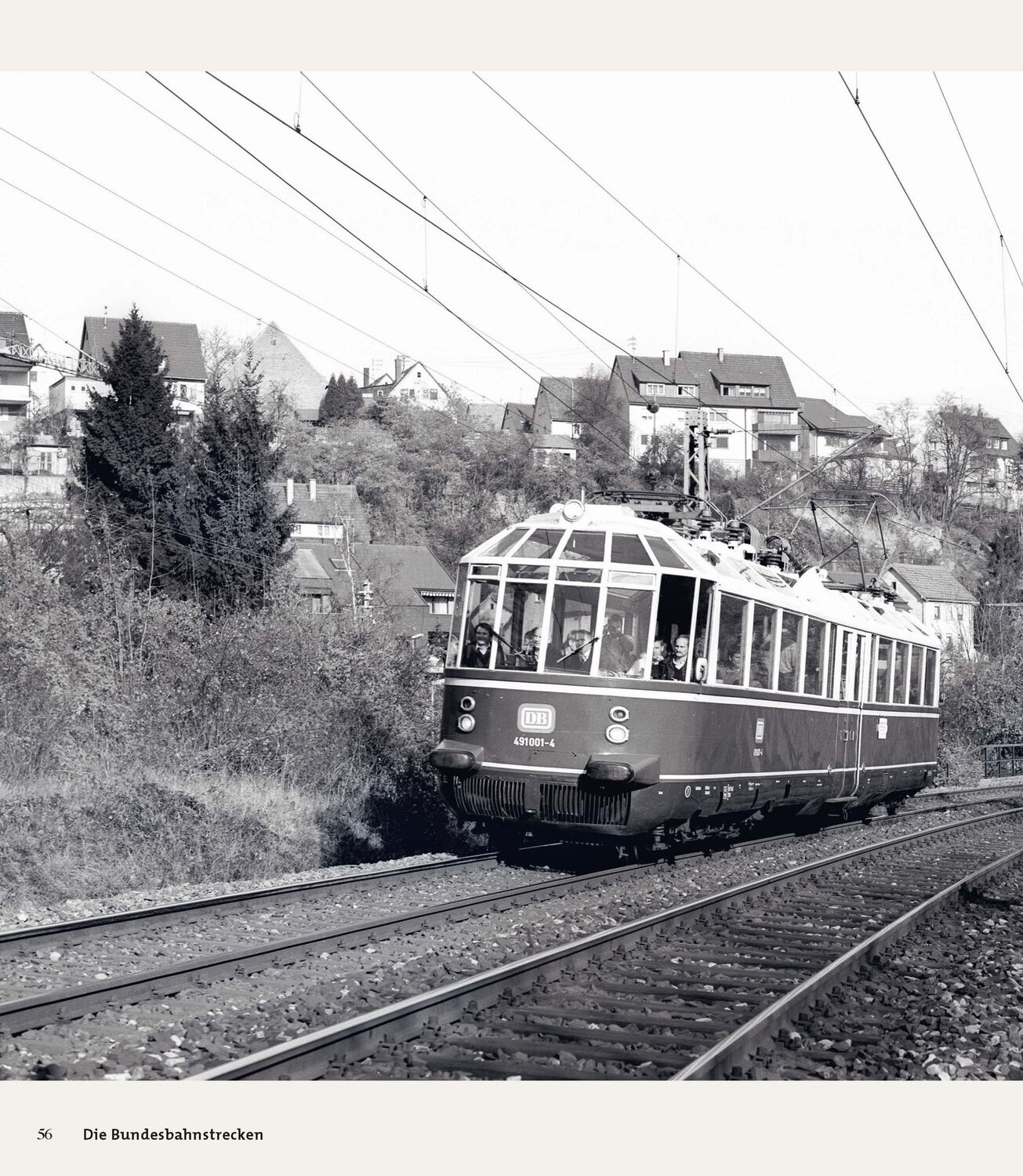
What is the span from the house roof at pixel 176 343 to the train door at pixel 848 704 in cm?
7135

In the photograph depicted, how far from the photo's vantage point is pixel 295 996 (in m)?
7.93

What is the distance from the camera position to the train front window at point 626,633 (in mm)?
12672

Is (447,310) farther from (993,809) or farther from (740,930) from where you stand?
(993,809)

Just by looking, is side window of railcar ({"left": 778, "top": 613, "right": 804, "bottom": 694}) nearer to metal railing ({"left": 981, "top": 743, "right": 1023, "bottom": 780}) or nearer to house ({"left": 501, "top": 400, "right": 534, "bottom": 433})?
Answer: metal railing ({"left": 981, "top": 743, "right": 1023, "bottom": 780})

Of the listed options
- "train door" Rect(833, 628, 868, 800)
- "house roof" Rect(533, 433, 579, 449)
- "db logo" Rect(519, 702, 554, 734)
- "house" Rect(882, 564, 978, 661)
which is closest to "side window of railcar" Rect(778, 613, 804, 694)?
"train door" Rect(833, 628, 868, 800)

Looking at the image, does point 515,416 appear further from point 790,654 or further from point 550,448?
point 790,654

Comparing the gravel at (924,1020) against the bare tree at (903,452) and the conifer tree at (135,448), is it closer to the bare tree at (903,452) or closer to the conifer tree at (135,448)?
the conifer tree at (135,448)

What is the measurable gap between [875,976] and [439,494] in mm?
70596

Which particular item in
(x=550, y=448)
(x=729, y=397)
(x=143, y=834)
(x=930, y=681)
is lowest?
(x=143, y=834)

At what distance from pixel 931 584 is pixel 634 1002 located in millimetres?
82428

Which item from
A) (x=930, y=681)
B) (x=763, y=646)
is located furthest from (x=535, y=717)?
(x=930, y=681)

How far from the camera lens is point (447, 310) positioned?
16.2m

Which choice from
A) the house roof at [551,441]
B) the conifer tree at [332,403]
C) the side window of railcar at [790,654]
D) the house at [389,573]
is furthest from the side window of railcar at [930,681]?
the conifer tree at [332,403]

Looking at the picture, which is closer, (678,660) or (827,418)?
(678,660)
